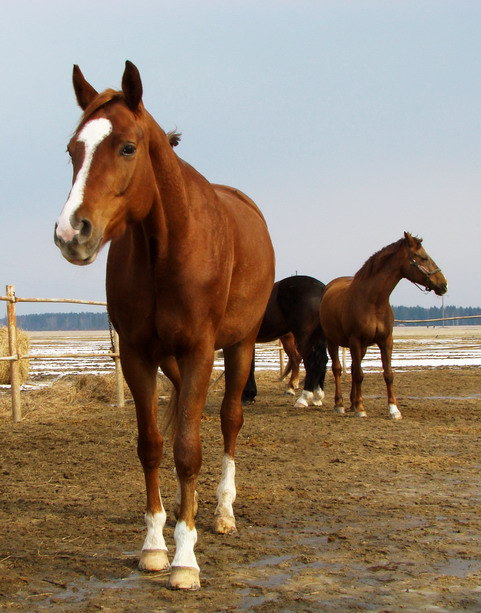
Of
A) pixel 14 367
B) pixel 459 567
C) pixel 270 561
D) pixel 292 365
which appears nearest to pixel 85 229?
pixel 270 561

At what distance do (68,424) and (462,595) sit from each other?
19.9 feet

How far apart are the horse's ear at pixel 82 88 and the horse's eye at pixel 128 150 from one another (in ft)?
1.34

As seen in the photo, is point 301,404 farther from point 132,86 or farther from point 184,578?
point 132,86

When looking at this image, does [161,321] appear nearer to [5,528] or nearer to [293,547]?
[293,547]

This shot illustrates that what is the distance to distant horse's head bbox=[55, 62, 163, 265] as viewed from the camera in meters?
2.58

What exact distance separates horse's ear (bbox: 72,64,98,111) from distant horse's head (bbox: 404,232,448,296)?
700 cm

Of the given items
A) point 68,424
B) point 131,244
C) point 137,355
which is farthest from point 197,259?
point 68,424

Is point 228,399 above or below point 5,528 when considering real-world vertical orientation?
above

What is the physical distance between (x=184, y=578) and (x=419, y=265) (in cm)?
734

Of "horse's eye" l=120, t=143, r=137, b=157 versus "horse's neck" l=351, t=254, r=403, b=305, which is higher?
"horse's eye" l=120, t=143, r=137, b=157

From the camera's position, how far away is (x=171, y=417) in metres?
4.68

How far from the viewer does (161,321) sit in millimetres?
3178

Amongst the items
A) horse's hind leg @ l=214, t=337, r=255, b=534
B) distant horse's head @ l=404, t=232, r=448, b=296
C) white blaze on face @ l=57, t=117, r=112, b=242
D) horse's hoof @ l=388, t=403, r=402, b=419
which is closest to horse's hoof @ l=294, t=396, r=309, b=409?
horse's hoof @ l=388, t=403, r=402, b=419

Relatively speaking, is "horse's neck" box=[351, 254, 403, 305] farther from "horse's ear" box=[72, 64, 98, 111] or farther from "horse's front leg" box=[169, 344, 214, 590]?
"horse's ear" box=[72, 64, 98, 111]
